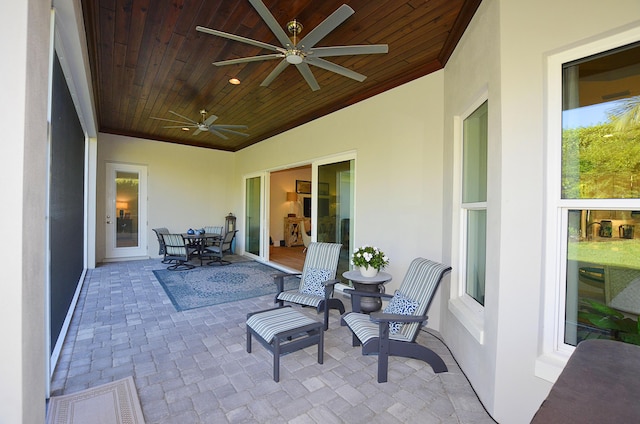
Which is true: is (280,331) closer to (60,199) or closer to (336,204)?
(60,199)

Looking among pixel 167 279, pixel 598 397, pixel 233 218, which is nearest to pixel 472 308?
pixel 598 397

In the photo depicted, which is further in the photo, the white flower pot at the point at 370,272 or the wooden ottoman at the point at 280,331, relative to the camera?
the white flower pot at the point at 370,272

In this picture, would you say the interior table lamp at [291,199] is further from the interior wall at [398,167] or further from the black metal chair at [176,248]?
the interior wall at [398,167]

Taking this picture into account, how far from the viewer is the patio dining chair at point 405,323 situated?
2451 mm

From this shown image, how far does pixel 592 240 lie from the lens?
177 cm

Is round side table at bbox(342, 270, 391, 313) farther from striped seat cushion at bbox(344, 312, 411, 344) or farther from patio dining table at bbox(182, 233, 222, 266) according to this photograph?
patio dining table at bbox(182, 233, 222, 266)

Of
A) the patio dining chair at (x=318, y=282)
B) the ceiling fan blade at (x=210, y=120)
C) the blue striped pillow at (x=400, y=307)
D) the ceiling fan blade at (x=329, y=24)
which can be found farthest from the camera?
the ceiling fan blade at (x=210, y=120)

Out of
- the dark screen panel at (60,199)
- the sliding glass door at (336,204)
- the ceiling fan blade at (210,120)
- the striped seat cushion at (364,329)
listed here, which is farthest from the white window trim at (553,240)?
the ceiling fan blade at (210,120)

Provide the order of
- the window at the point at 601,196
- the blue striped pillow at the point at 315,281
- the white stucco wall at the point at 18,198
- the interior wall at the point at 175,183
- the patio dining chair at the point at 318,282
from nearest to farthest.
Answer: the white stucco wall at the point at 18,198
the window at the point at 601,196
the patio dining chair at the point at 318,282
the blue striped pillow at the point at 315,281
the interior wall at the point at 175,183

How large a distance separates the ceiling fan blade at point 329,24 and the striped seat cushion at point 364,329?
2.49 m

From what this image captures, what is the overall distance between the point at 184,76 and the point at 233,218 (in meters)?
5.18

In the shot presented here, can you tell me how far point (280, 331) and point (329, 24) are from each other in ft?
8.11

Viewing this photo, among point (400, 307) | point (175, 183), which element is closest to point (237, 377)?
point (400, 307)

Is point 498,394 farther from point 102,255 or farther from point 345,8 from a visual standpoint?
point 102,255
